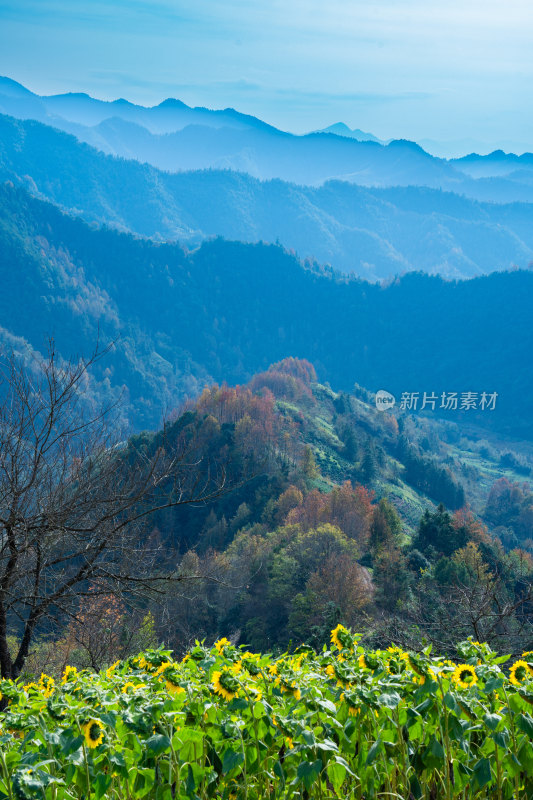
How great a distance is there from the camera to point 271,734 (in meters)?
2.79

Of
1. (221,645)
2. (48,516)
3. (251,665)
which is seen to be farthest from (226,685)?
(48,516)

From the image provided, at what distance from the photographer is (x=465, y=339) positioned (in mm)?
184750

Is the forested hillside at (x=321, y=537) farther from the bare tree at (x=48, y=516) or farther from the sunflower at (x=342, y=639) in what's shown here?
the sunflower at (x=342, y=639)

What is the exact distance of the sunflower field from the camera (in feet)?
8.59

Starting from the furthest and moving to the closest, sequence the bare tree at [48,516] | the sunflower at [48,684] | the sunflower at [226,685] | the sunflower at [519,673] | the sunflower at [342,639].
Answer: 1. the bare tree at [48,516]
2. the sunflower at [342,639]
3. the sunflower at [48,684]
4. the sunflower at [519,673]
5. the sunflower at [226,685]

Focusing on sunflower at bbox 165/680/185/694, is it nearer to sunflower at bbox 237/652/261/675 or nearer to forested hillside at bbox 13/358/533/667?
sunflower at bbox 237/652/261/675

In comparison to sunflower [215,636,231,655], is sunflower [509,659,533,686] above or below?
above

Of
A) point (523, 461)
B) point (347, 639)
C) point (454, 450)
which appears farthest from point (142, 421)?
point (347, 639)

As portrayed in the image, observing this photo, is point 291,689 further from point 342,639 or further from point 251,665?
point 342,639

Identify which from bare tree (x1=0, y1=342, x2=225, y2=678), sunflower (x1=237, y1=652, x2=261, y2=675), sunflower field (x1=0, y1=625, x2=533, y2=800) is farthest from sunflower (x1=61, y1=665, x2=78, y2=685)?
bare tree (x1=0, y1=342, x2=225, y2=678)

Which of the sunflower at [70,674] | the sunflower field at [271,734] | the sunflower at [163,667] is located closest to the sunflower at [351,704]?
the sunflower field at [271,734]

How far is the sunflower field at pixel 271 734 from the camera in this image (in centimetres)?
262

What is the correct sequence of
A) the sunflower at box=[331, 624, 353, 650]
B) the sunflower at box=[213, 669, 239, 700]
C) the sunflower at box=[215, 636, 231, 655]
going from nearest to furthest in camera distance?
the sunflower at box=[213, 669, 239, 700], the sunflower at box=[215, 636, 231, 655], the sunflower at box=[331, 624, 353, 650]

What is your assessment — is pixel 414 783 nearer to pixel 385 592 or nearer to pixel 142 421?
pixel 385 592
